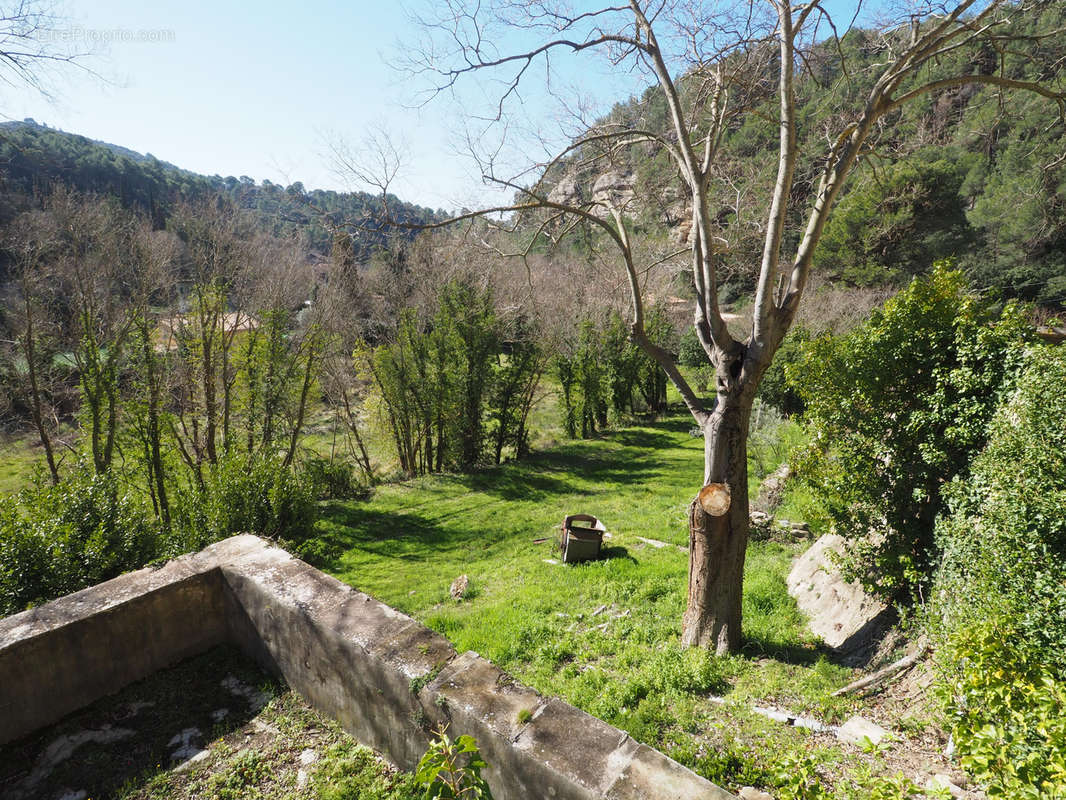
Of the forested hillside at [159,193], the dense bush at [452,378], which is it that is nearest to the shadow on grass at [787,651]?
the forested hillside at [159,193]

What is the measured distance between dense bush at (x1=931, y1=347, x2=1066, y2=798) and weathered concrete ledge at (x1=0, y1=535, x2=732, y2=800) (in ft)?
4.25

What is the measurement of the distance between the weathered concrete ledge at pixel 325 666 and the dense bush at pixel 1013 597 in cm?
129

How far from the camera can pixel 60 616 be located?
334cm

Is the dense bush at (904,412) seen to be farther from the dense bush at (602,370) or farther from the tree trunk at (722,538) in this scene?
the dense bush at (602,370)

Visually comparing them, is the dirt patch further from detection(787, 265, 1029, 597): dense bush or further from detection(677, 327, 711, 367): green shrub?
detection(677, 327, 711, 367): green shrub

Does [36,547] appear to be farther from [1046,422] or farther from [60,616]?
[1046,422]

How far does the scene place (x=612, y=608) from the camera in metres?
7.00

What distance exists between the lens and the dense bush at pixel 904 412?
4906 mm

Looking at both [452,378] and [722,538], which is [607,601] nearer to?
[722,538]

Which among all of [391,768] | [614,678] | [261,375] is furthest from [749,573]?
[261,375]

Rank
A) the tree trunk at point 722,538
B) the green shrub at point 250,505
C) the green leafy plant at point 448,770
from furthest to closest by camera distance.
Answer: the green shrub at point 250,505 < the tree trunk at point 722,538 < the green leafy plant at point 448,770

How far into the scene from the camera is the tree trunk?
5055 mm

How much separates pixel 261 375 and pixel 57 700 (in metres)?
12.0

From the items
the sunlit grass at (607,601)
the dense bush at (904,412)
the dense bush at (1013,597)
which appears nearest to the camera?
the dense bush at (1013,597)
